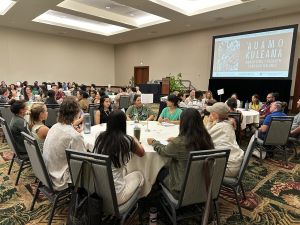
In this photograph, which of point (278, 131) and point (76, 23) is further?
point (76, 23)

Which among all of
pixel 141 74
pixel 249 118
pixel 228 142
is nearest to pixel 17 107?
pixel 228 142

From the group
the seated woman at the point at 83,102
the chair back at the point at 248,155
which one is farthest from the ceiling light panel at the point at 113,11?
the chair back at the point at 248,155

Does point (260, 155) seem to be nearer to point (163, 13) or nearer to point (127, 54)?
point (163, 13)

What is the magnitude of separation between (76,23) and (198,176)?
11.2 m

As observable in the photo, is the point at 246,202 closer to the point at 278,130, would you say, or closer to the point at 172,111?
the point at 278,130

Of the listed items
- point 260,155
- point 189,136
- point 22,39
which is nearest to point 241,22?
point 260,155

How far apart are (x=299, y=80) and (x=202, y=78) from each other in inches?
160

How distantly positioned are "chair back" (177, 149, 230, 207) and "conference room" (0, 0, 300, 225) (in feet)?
0.03

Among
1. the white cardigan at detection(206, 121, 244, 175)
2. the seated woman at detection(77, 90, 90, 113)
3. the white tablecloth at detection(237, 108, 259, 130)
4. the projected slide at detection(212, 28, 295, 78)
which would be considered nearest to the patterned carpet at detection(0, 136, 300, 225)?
the white cardigan at detection(206, 121, 244, 175)

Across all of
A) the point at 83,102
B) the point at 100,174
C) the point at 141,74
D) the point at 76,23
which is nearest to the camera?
the point at 100,174

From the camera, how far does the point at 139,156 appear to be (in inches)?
82.5

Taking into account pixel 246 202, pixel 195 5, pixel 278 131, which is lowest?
pixel 246 202

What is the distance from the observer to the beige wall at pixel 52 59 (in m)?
11.2

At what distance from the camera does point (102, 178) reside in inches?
→ 63.9
